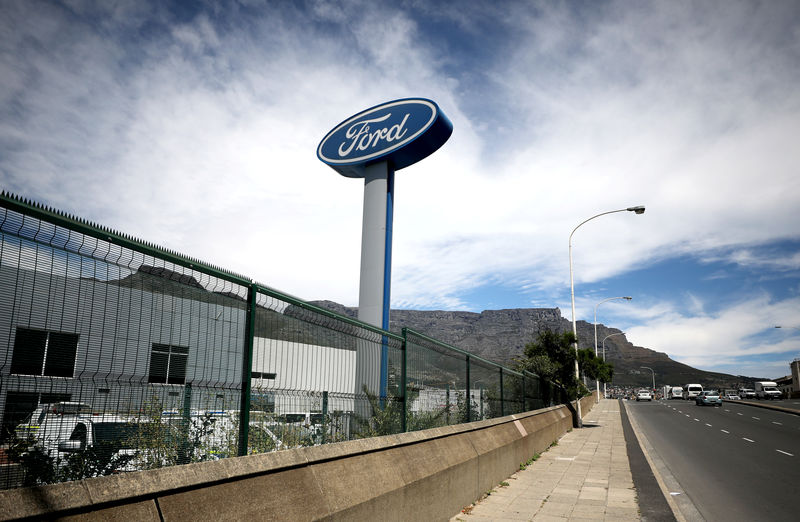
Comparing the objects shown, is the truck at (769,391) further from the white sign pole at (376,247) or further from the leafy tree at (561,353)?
the white sign pole at (376,247)

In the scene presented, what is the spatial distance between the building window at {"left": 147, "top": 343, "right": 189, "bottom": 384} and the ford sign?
41.2 feet

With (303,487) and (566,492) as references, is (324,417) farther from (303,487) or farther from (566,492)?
(566,492)

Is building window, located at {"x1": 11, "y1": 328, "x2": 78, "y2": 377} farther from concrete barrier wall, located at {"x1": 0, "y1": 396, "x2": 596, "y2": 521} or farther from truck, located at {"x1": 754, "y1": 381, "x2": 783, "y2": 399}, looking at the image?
truck, located at {"x1": 754, "y1": 381, "x2": 783, "y2": 399}

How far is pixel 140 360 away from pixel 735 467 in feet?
48.4

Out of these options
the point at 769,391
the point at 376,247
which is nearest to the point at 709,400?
the point at 769,391

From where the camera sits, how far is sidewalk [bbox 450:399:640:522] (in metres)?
7.55


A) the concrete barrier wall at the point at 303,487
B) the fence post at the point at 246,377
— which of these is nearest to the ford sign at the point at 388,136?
the concrete barrier wall at the point at 303,487

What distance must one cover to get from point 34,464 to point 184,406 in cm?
93

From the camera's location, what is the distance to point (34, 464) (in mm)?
2689

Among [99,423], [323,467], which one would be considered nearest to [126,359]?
[99,423]

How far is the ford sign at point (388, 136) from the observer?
1534cm

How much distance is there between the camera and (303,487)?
162 inches

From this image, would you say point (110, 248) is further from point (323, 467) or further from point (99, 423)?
point (323, 467)

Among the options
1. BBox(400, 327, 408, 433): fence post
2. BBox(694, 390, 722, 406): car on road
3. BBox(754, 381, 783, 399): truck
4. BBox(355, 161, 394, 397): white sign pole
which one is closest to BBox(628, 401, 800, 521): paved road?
BBox(400, 327, 408, 433): fence post
